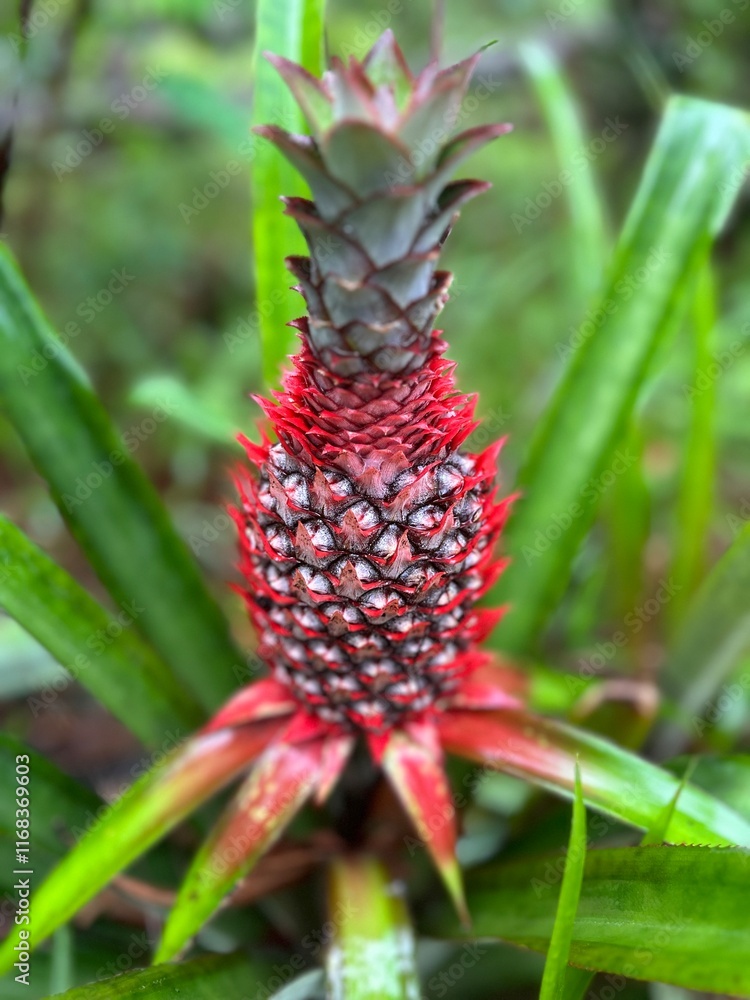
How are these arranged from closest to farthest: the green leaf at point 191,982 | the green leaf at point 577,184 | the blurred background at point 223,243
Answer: the green leaf at point 191,982, the green leaf at point 577,184, the blurred background at point 223,243

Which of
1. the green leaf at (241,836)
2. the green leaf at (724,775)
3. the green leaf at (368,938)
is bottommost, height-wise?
the green leaf at (724,775)

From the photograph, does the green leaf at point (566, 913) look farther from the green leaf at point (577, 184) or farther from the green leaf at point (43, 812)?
the green leaf at point (577, 184)

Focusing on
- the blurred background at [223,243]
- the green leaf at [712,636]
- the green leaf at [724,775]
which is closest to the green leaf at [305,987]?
the green leaf at [724,775]

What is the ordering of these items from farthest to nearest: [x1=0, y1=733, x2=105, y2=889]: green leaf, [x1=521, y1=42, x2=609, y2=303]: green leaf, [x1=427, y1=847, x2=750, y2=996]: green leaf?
[x1=521, y1=42, x2=609, y2=303]: green leaf < [x1=0, y1=733, x2=105, y2=889]: green leaf < [x1=427, y1=847, x2=750, y2=996]: green leaf

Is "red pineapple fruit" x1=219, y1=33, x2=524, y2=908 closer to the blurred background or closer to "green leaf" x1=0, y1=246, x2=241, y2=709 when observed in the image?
"green leaf" x1=0, y1=246, x2=241, y2=709

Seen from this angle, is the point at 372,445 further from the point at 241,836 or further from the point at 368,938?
the point at 368,938

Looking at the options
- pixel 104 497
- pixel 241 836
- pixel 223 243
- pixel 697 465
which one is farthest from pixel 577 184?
pixel 223 243

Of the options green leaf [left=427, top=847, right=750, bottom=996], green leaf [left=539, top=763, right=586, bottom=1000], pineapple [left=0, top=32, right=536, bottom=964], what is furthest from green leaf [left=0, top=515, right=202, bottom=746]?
green leaf [left=539, top=763, right=586, bottom=1000]
